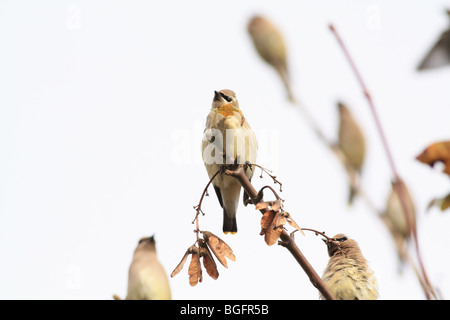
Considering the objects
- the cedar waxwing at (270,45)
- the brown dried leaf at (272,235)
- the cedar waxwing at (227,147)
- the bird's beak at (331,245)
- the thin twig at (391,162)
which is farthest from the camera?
the cedar waxwing at (227,147)

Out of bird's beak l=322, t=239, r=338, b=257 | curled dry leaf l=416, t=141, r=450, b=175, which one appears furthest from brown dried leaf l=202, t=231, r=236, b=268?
curled dry leaf l=416, t=141, r=450, b=175

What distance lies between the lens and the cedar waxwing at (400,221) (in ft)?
2.81

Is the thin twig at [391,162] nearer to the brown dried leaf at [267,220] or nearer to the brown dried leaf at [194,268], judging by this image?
the brown dried leaf at [267,220]

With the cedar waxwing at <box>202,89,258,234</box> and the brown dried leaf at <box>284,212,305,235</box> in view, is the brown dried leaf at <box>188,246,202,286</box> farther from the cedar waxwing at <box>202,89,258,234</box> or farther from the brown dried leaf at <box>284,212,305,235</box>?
the cedar waxwing at <box>202,89,258,234</box>

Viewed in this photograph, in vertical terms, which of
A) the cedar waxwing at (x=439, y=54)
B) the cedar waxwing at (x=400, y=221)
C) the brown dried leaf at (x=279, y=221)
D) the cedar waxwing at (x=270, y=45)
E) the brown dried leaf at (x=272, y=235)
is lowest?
the cedar waxwing at (x=400, y=221)

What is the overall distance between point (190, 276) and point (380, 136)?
3.69 feet

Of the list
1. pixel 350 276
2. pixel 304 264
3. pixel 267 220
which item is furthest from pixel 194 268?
pixel 350 276

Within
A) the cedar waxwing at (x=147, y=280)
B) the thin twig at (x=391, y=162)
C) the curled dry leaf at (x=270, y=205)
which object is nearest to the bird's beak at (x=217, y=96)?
the curled dry leaf at (x=270, y=205)

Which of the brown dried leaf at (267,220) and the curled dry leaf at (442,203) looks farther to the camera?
the brown dried leaf at (267,220)

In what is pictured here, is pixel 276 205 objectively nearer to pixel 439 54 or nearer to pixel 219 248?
pixel 219 248

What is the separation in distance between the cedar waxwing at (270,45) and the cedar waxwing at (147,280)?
42 cm

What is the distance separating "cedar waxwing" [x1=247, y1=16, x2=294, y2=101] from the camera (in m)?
0.97

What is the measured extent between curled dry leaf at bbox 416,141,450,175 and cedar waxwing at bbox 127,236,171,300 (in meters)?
0.51

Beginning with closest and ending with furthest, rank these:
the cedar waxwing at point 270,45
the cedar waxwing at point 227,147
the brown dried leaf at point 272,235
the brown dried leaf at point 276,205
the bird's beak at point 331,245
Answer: the cedar waxwing at point 270,45 < the brown dried leaf at point 272,235 < the brown dried leaf at point 276,205 < the bird's beak at point 331,245 < the cedar waxwing at point 227,147
